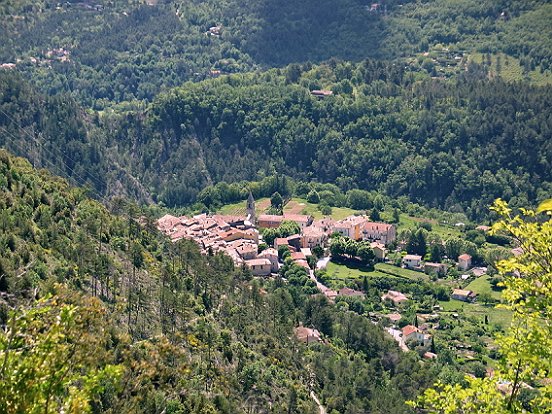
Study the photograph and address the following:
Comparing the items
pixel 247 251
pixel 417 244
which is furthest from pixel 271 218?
pixel 417 244

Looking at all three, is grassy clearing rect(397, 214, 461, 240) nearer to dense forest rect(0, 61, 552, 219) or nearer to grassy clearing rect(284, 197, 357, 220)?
grassy clearing rect(284, 197, 357, 220)

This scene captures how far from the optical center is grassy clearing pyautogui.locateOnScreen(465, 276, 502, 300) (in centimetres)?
8212

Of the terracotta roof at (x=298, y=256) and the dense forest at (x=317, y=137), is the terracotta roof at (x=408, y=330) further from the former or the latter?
the dense forest at (x=317, y=137)

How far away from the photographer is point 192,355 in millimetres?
42094

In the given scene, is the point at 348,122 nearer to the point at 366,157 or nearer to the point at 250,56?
the point at 366,157

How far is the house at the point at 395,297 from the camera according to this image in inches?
3066

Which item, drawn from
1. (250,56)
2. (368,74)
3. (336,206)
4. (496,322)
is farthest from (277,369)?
(250,56)

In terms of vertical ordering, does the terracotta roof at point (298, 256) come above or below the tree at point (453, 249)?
above

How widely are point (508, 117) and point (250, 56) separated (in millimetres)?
69394

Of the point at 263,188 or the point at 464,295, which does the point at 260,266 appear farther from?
the point at 263,188

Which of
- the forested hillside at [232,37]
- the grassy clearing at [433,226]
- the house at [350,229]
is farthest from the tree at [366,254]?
the forested hillside at [232,37]

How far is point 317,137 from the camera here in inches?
5098

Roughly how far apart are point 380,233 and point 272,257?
15944mm

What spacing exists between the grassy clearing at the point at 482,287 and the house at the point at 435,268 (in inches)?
145
